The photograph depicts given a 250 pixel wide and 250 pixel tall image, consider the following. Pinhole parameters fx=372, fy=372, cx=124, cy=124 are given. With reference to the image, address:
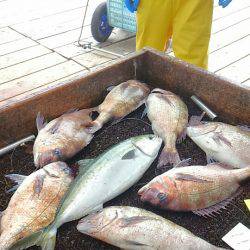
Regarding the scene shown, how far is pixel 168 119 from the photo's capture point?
204 cm

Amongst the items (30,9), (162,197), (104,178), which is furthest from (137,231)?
(30,9)

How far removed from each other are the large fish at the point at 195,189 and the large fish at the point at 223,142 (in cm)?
10

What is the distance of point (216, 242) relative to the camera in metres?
1.53

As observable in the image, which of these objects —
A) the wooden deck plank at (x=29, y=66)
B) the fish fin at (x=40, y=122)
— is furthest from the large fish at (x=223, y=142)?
the wooden deck plank at (x=29, y=66)

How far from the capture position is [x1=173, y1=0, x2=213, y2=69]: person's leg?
269 cm

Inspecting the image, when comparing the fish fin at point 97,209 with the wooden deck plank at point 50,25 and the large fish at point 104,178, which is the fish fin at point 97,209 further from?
the wooden deck plank at point 50,25

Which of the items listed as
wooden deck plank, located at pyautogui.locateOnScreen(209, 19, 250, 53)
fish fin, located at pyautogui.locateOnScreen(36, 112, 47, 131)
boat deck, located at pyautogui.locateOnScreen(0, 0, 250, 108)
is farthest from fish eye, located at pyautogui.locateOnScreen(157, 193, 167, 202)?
wooden deck plank, located at pyautogui.locateOnScreen(209, 19, 250, 53)

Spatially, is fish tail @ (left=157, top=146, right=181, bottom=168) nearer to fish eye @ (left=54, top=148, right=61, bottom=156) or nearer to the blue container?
fish eye @ (left=54, top=148, right=61, bottom=156)

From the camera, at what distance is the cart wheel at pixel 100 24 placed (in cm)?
430

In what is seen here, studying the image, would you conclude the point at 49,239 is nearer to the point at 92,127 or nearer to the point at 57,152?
the point at 57,152

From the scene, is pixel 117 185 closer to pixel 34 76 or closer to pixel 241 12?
pixel 34 76

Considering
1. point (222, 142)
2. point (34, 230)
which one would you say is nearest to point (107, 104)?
point (222, 142)

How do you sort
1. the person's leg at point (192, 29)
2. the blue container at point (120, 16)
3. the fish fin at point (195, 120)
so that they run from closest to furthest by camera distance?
1. the fish fin at point (195, 120)
2. the person's leg at point (192, 29)
3. the blue container at point (120, 16)

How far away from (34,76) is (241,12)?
3.13 metres
